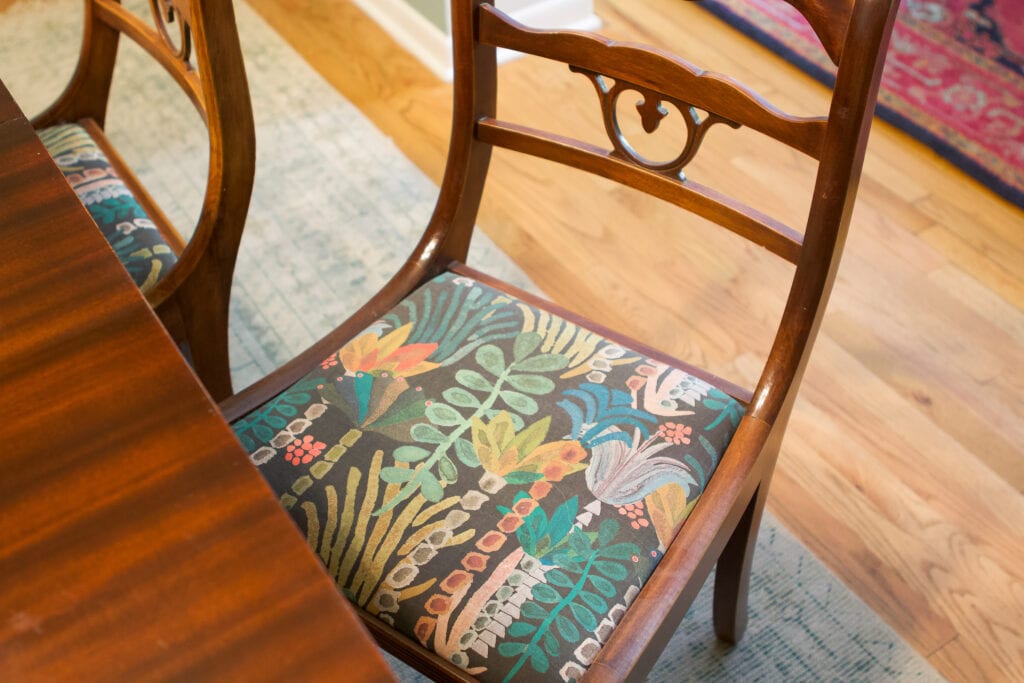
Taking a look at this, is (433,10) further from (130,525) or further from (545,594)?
(130,525)

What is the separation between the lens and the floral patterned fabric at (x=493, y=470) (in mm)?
826

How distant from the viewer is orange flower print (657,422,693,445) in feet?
3.02

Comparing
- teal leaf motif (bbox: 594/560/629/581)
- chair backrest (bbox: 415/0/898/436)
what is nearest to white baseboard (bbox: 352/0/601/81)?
chair backrest (bbox: 415/0/898/436)

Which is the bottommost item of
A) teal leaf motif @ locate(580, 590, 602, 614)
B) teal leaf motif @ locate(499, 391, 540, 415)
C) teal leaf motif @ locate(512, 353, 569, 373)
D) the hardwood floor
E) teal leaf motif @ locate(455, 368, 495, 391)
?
the hardwood floor

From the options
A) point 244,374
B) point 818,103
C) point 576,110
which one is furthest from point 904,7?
point 244,374

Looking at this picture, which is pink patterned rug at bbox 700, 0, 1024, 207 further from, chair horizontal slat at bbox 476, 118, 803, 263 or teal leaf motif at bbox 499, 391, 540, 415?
teal leaf motif at bbox 499, 391, 540, 415

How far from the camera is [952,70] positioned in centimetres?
224

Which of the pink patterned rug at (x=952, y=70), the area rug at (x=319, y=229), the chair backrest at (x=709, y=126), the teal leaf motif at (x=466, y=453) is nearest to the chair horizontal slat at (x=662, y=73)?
the chair backrest at (x=709, y=126)

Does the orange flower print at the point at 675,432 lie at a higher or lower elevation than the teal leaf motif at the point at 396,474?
higher

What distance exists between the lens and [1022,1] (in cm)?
233

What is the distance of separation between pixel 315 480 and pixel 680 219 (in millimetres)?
1167

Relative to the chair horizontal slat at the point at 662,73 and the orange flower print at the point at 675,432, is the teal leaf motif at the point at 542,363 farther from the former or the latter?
the chair horizontal slat at the point at 662,73

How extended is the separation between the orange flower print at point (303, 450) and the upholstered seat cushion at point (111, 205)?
31 centimetres

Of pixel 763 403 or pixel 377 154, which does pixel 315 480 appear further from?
pixel 377 154
